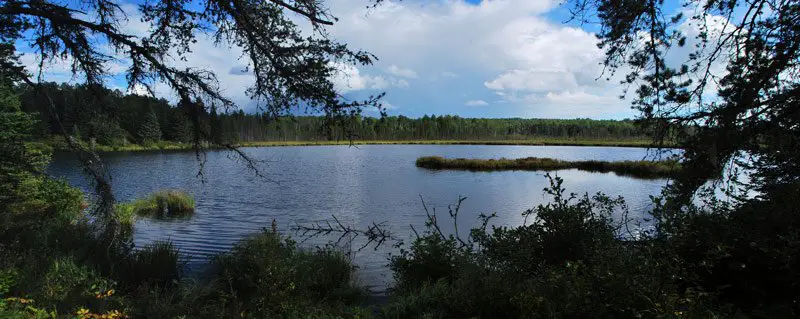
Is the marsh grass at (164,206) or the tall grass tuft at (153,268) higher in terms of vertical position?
the tall grass tuft at (153,268)

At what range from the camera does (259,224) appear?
16875 millimetres

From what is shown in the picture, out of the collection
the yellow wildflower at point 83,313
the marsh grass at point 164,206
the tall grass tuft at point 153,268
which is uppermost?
the yellow wildflower at point 83,313

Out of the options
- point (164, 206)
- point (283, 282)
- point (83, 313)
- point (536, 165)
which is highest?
point (83, 313)

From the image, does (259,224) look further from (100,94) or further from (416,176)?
(416,176)

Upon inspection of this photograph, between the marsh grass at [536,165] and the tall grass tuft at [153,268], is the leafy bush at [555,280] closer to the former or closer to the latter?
the tall grass tuft at [153,268]

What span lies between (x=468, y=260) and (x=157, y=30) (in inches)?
190

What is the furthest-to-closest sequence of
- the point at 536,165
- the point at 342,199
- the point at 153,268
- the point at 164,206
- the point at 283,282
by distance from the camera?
the point at 536,165 → the point at 342,199 → the point at 164,206 → the point at 153,268 → the point at 283,282

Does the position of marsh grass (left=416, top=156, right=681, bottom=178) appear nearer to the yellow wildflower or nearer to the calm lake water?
the calm lake water

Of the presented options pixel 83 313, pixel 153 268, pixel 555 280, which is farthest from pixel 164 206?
pixel 555 280

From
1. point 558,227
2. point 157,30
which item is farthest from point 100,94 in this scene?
point 558,227

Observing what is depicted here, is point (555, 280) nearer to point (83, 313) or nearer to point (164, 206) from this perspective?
point (83, 313)

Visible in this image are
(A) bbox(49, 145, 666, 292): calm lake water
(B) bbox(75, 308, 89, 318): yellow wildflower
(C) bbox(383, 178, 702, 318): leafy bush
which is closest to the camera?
(C) bbox(383, 178, 702, 318): leafy bush

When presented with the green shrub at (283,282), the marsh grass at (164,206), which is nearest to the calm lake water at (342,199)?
the marsh grass at (164,206)

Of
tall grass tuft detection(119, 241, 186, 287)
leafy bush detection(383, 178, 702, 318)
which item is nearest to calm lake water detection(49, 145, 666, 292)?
tall grass tuft detection(119, 241, 186, 287)
